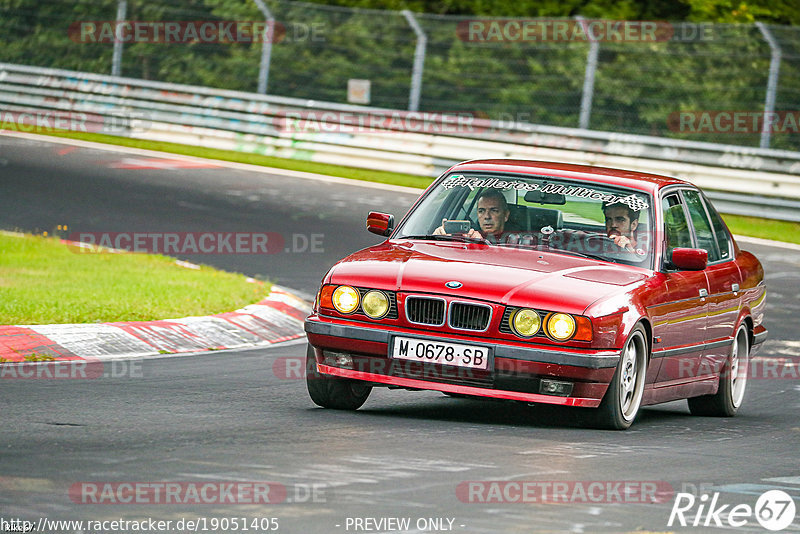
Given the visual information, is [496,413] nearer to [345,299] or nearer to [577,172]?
[345,299]

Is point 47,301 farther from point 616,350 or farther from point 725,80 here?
point 725,80

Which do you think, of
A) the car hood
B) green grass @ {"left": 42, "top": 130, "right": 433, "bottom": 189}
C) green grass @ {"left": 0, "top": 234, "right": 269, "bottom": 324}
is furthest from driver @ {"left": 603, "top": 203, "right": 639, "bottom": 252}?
green grass @ {"left": 42, "top": 130, "right": 433, "bottom": 189}

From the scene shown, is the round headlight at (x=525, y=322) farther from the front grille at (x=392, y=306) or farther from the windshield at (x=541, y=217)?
the windshield at (x=541, y=217)

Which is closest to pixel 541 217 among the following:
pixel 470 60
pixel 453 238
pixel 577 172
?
pixel 577 172

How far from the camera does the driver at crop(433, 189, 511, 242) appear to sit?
895cm

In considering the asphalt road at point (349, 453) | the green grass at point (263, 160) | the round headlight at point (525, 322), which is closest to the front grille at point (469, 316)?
the round headlight at point (525, 322)

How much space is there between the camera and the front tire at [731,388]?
9.64 m

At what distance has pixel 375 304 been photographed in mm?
7961

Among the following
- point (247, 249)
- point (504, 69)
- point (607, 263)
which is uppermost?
point (504, 69)

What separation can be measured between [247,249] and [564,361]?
357 inches

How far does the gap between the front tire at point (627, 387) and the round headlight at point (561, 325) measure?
359mm

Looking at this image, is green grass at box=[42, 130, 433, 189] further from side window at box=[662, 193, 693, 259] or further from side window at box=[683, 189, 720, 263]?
side window at box=[662, 193, 693, 259]

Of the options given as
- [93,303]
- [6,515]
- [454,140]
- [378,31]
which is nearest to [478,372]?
[6,515]

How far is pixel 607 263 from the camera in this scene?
8.59m
